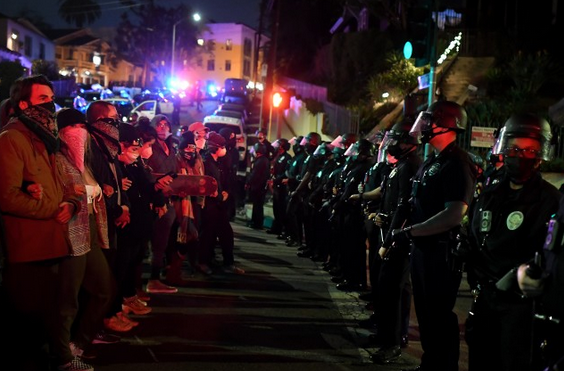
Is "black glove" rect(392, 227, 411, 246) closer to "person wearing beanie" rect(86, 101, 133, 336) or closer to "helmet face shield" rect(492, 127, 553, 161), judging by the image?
"helmet face shield" rect(492, 127, 553, 161)

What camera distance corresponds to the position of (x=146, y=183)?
7.03m

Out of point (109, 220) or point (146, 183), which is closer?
point (109, 220)

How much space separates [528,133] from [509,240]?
70 cm

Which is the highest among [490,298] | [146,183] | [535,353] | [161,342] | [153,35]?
[153,35]

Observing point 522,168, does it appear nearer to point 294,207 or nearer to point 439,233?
point 439,233

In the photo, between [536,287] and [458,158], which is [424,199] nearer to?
[458,158]

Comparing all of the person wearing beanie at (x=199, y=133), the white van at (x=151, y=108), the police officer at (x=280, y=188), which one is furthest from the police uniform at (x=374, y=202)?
the white van at (x=151, y=108)

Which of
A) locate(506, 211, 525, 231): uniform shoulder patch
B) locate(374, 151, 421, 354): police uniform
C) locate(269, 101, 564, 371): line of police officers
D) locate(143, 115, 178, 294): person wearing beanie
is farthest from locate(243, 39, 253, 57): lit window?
locate(506, 211, 525, 231): uniform shoulder patch

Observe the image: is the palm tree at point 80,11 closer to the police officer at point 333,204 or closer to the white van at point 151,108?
the white van at point 151,108

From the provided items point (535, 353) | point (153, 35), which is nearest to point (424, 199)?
point (535, 353)

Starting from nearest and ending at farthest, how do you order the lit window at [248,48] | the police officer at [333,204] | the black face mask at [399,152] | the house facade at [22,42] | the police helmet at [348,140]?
the black face mask at [399,152]
the police officer at [333,204]
the police helmet at [348,140]
the house facade at [22,42]
the lit window at [248,48]

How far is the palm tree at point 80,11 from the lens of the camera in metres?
80.8

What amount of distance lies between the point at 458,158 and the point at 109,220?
10.1 ft

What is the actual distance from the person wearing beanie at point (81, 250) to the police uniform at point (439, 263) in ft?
8.27
